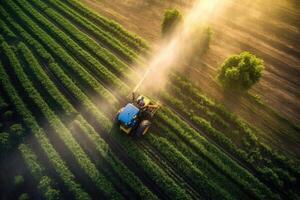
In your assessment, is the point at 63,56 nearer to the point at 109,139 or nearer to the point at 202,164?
the point at 109,139

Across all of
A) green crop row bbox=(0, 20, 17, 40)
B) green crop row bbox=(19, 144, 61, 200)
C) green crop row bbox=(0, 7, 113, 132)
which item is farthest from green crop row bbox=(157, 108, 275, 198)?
green crop row bbox=(0, 20, 17, 40)

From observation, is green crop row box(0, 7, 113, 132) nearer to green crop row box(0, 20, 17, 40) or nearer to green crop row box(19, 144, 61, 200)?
green crop row box(0, 20, 17, 40)

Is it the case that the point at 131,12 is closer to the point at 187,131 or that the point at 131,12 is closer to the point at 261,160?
the point at 187,131

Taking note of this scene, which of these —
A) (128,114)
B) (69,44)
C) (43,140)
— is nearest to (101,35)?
(69,44)

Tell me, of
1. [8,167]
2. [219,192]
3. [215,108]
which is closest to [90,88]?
[8,167]

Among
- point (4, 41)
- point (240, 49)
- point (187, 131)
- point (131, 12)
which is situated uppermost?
point (240, 49)

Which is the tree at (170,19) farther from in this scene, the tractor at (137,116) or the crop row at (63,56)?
Answer: the tractor at (137,116)
